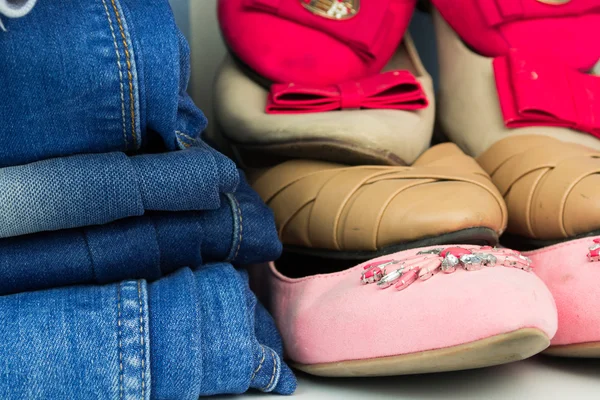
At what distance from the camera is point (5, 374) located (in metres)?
0.40

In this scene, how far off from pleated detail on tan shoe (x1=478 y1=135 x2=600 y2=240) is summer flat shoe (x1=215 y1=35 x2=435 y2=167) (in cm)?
8

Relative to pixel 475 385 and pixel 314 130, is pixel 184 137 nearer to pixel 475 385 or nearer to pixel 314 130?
pixel 314 130

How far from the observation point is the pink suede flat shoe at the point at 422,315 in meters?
0.42

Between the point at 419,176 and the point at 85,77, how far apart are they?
0.90 feet

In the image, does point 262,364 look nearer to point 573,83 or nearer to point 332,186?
point 332,186

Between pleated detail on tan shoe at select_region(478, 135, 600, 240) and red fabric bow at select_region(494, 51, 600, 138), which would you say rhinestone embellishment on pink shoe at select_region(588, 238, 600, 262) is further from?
red fabric bow at select_region(494, 51, 600, 138)

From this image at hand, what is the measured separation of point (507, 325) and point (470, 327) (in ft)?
0.07

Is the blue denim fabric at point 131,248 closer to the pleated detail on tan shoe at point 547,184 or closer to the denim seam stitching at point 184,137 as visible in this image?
the denim seam stitching at point 184,137

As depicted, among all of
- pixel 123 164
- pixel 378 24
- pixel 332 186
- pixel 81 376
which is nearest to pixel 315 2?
pixel 378 24

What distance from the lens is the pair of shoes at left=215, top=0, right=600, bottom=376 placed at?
0.45 m

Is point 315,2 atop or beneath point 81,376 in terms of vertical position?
atop

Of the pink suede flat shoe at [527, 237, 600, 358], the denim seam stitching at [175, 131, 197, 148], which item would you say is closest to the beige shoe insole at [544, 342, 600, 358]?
the pink suede flat shoe at [527, 237, 600, 358]

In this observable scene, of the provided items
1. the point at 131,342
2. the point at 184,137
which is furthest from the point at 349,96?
the point at 131,342

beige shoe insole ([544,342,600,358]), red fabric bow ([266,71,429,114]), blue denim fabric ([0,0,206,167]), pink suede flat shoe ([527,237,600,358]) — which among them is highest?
blue denim fabric ([0,0,206,167])
